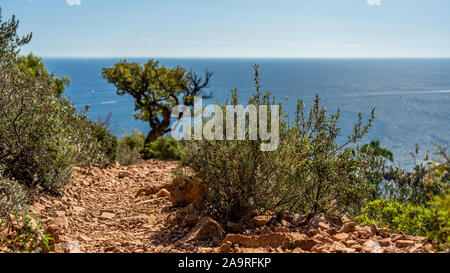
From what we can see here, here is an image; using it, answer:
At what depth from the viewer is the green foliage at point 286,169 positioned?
516 centimetres

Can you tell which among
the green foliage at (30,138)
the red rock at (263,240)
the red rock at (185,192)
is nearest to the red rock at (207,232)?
the red rock at (263,240)

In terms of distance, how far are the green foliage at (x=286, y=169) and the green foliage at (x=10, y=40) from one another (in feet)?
18.1

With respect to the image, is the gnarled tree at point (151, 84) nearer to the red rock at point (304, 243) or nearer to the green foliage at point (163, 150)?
the green foliage at point (163, 150)

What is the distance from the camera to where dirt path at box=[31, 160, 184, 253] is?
16.1 ft

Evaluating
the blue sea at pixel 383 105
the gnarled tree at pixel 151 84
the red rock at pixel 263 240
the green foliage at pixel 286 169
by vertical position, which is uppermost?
the gnarled tree at pixel 151 84

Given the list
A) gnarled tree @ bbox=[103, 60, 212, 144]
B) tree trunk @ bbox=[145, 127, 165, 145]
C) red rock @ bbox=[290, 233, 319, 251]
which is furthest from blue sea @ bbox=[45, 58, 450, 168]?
red rock @ bbox=[290, 233, 319, 251]

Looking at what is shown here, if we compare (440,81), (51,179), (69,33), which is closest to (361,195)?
(51,179)

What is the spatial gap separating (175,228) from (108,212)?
1865mm

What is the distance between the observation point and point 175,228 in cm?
548

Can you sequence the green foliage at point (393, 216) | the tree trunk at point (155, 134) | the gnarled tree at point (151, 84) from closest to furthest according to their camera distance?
the green foliage at point (393, 216) → the tree trunk at point (155, 134) → the gnarled tree at point (151, 84)

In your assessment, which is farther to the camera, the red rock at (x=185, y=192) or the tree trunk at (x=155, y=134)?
the tree trunk at (x=155, y=134)

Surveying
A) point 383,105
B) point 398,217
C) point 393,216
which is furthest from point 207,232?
point 383,105

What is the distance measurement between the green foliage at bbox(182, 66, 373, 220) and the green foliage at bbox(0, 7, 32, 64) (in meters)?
5.50

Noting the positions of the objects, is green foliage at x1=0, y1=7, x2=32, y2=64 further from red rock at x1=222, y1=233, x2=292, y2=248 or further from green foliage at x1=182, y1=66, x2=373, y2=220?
red rock at x1=222, y1=233, x2=292, y2=248
